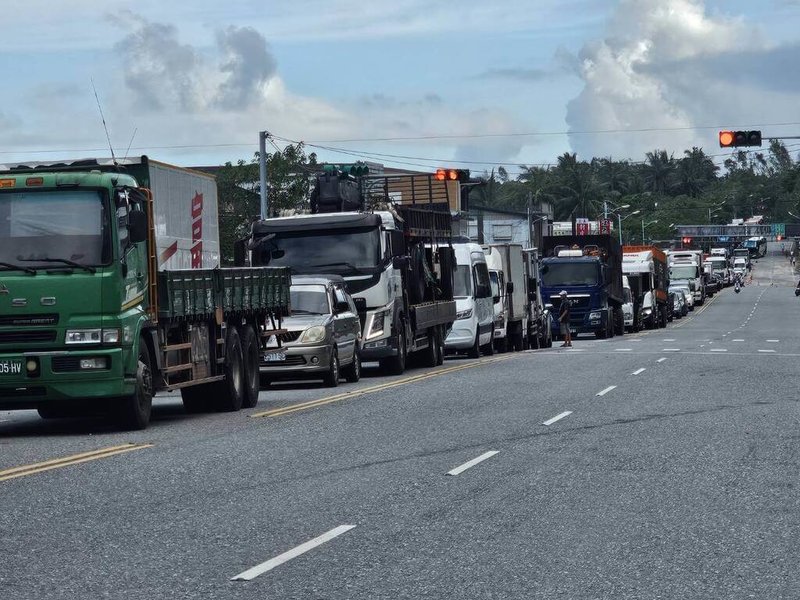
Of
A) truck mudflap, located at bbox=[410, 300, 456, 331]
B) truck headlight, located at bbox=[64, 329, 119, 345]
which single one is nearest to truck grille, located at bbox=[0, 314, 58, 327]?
truck headlight, located at bbox=[64, 329, 119, 345]

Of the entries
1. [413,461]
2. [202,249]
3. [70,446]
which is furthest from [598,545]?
[202,249]

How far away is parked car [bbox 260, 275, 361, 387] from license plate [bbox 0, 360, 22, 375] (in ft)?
24.7

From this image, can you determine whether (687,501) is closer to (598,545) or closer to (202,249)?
(598,545)

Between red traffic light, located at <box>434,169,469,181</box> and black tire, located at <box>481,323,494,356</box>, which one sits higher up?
red traffic light, located at <box>434,169,469,181</box>

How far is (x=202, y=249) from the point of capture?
20.8m

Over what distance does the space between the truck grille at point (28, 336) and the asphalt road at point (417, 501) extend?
3.69 feet

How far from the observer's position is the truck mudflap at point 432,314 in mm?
30688

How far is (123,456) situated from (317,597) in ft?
23.2

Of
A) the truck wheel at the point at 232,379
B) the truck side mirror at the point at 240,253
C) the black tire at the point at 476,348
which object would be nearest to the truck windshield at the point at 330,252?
the truck side mirror at the point at 240,253

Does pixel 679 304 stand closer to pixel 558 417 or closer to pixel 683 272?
pixel 683 272

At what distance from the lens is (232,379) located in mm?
20406

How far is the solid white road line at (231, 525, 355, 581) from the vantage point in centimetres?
822

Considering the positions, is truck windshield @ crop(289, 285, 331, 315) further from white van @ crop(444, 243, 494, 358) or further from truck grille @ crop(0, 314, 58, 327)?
white van @ crop(444, 243, 494, 358)

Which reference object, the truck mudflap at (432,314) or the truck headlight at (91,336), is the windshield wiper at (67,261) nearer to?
the truck headlight at (91,336)
